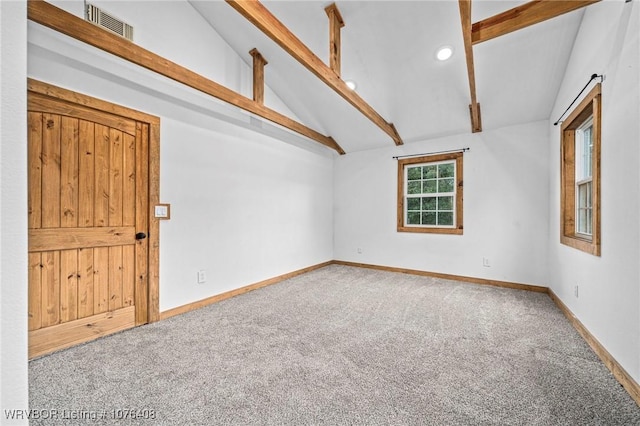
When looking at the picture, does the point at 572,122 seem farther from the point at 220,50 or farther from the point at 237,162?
the point at 220,50

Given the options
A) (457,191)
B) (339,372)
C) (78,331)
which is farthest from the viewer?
(457,191)

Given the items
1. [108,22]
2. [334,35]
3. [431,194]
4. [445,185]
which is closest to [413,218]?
[431,194]

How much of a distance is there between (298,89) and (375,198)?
2321 millimetres

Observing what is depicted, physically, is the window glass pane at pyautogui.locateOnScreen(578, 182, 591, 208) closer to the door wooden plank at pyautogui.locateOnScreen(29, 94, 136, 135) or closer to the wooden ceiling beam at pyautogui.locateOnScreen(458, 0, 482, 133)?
the wooden ceiling beam at pyautogui.locateOnScreen(458, 0, 482, 133)

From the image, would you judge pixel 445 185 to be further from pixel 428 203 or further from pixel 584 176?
pixel 584 176

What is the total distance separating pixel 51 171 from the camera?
2111 millimetres

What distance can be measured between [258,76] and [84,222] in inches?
97.9

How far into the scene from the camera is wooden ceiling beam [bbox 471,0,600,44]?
2.08 metres

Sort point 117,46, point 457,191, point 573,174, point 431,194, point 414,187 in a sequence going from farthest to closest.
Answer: point 414,187 < point 431,194 < point 457,191 < point 573,174 < point 117,46

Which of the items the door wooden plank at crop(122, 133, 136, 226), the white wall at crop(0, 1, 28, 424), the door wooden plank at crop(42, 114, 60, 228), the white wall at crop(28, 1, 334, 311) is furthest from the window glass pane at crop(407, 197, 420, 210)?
the white wall at crop(0, 1, 28, 424)

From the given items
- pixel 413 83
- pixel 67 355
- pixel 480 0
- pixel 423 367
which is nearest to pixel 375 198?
pixel 413 83

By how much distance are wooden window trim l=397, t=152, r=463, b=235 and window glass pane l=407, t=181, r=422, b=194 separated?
11 cm

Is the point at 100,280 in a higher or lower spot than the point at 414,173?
lower

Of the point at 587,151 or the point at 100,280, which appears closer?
the point at 100,280
